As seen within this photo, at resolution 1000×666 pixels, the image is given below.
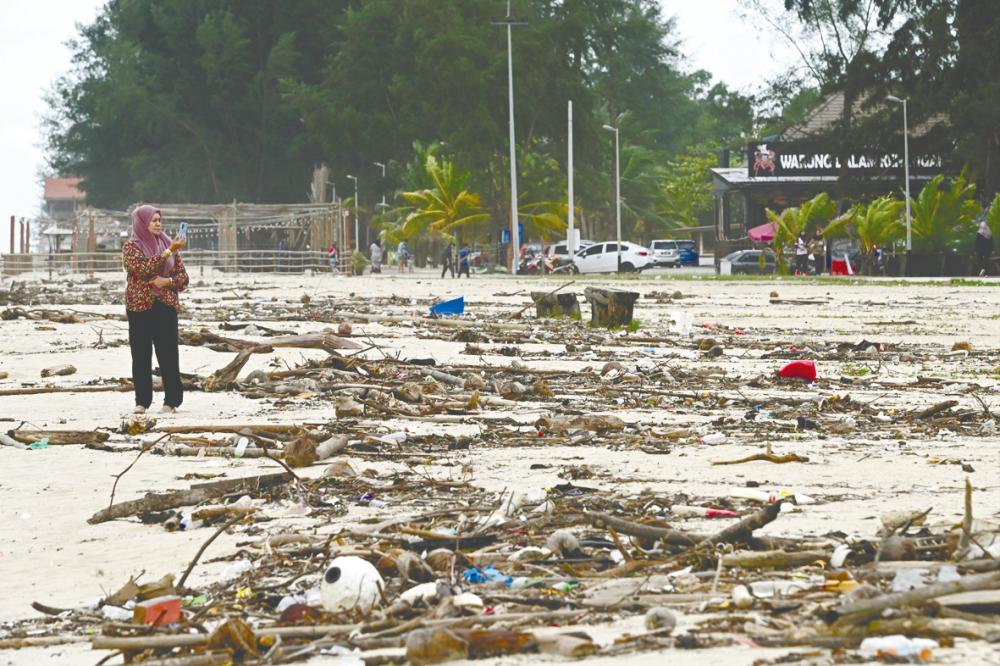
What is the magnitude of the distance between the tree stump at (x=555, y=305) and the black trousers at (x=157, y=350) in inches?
460

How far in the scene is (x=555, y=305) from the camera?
23.2 metres

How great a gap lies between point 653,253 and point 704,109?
63.8 meters

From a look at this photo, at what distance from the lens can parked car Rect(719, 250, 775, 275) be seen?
60719 millimetres

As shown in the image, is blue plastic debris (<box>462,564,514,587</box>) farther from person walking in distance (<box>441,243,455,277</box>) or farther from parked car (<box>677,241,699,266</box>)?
parked car (<box>677,241,699,266</box>)

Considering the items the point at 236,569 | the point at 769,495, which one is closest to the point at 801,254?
the point at 769,495

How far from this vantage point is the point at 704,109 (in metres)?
136

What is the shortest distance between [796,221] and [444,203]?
15.5 metres

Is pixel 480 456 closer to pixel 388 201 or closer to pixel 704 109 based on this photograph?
pixel 388 201

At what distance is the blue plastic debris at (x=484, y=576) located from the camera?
5.11m

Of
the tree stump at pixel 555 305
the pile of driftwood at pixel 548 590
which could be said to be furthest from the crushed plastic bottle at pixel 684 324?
the pile of driftwood at pixel 548 590

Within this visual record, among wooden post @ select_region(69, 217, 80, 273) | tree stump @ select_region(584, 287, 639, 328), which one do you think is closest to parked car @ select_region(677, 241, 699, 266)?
wooden post @ select_region(69, 217, 80, 273)

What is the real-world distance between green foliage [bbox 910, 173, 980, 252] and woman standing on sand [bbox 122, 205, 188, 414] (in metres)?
41.1

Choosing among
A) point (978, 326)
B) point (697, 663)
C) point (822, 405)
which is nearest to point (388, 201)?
point (978, 326)

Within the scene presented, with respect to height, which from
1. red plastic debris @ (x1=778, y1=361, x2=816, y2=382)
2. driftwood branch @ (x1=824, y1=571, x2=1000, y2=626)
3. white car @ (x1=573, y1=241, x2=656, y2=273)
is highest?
white car @ (x1=573, y1=241, x2=656, y2=273)
